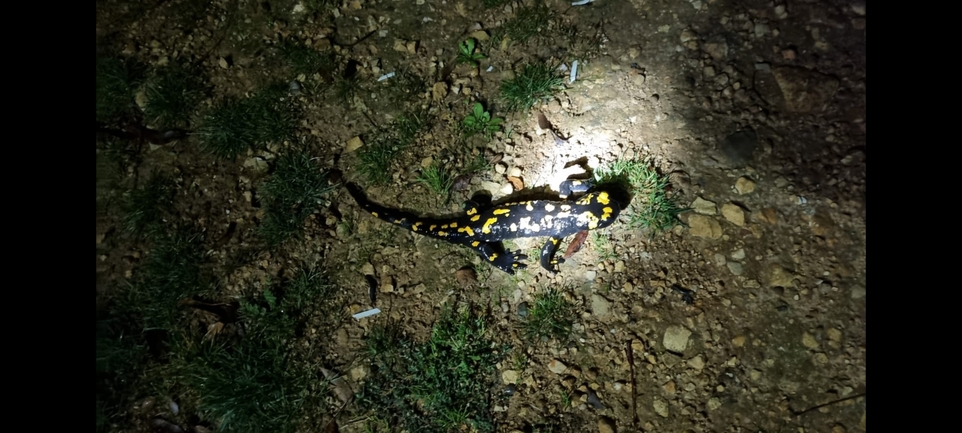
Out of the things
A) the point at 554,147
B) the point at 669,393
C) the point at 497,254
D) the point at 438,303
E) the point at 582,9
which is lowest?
the point at 669,393

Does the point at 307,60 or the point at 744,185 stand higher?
the point at 307,60

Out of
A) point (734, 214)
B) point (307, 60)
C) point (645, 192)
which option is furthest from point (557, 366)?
point (307, 60)

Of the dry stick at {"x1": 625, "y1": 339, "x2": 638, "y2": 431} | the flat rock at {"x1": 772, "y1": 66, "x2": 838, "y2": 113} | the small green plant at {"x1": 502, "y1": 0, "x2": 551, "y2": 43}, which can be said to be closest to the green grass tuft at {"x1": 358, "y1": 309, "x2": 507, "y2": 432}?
the dry stick at {"x1": 625, "y1": 339, "x2": 638, "y2": 431}

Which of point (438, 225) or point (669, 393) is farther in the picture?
point (438, 225)

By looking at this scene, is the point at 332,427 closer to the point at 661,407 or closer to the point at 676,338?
the point at 661,407

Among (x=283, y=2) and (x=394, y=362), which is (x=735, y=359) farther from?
(x=283, y=2)
